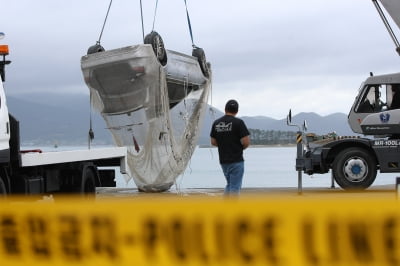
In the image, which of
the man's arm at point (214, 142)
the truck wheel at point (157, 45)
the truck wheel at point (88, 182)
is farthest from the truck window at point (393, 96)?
the truck wheel at point (88, 182)

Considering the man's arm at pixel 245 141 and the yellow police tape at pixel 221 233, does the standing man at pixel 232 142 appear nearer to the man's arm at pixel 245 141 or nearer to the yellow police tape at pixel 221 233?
the man's arm at pixel 245 141

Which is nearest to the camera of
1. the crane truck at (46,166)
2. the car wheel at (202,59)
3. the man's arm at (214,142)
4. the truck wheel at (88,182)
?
the crane truck at (46,166)

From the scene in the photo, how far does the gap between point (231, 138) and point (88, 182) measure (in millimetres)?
3140

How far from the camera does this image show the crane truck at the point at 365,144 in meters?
17.3

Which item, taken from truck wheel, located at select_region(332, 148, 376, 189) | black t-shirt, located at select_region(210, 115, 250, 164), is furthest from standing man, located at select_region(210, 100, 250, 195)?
truck wheel, located at select_region(332, 148, 376, 189)

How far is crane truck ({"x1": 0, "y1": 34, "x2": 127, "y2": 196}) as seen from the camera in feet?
35.3

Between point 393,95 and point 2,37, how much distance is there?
935 cm

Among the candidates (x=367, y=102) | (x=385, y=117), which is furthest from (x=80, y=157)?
(x=367, y=102)

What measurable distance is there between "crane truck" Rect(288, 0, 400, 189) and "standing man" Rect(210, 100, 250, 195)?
579 centimetres

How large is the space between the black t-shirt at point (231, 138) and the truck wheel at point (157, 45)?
20.8ft

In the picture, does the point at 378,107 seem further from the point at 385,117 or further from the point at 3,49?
the point at 3,49

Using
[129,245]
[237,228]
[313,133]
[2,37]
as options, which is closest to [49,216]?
[129,245]

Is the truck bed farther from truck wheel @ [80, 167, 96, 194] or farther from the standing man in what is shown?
the standing man

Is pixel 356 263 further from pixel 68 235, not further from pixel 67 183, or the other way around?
pixel 67 183
